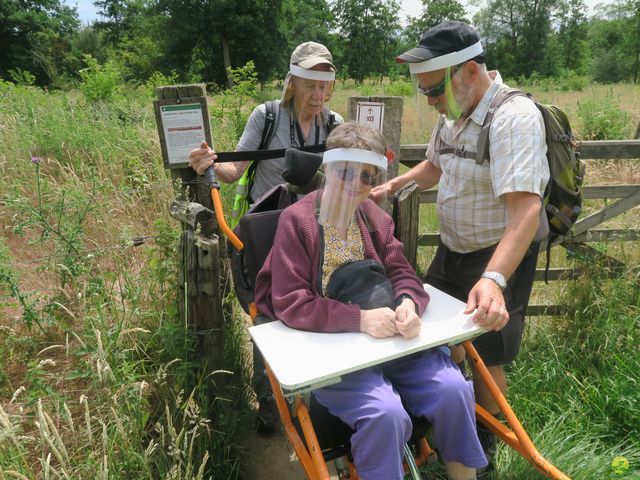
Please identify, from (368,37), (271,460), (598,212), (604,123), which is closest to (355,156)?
(271,460)

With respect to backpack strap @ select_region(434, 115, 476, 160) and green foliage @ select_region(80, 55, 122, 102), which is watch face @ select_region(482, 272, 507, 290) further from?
green foliage @ select_region(80, 55, 122, 102)

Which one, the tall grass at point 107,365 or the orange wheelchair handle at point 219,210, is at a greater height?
the orange wheelchair handle at point 219,210

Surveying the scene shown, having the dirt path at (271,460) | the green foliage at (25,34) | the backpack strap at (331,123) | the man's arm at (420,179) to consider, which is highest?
the green foliage at (25,34)

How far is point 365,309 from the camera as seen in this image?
6.53ft

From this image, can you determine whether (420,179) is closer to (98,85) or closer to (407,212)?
(407,212)

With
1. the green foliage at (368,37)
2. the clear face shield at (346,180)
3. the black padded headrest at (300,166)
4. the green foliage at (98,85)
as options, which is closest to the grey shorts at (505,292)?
the clear face shield at (346,180)

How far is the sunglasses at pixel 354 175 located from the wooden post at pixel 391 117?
1.00 m

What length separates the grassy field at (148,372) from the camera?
191cm

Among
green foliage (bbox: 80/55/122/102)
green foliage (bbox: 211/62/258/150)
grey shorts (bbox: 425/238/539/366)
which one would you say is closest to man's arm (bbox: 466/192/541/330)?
grey shorts (bbox: 425/238/539/366)

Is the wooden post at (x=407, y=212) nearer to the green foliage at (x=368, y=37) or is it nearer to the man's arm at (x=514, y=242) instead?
the man's arm at (x=514, y=242)

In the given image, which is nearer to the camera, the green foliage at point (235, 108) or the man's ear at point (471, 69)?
the man's ear at point (471, 69)

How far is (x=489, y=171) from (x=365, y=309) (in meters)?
0.82

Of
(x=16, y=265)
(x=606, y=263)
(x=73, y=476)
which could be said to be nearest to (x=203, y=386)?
(x=73, y=476)

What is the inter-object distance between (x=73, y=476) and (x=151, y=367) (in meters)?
0.76
